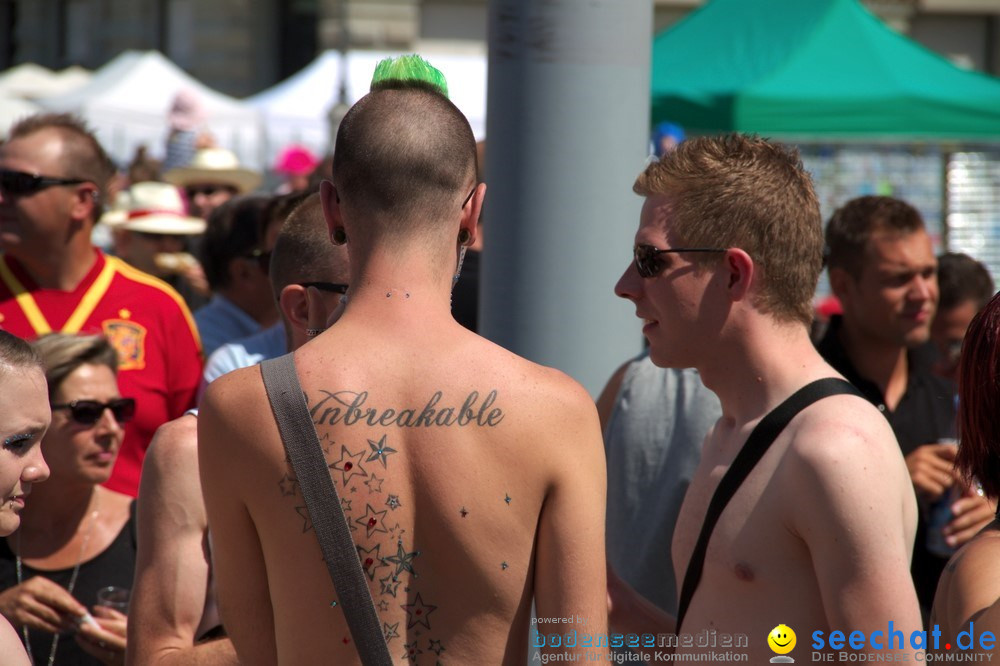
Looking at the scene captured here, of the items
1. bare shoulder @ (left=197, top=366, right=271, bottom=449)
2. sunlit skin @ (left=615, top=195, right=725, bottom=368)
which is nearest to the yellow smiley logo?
sunlit skin @ (left=615, top=195, right=725, bottom=368)

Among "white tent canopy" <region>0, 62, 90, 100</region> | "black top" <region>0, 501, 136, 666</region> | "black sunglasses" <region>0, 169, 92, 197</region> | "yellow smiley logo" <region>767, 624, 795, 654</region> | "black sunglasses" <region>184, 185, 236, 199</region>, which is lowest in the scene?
"black top" <region>0, 501, 136, 666</region>

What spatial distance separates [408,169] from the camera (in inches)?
79.0

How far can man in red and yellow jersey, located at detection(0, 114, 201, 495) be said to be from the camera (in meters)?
4.61

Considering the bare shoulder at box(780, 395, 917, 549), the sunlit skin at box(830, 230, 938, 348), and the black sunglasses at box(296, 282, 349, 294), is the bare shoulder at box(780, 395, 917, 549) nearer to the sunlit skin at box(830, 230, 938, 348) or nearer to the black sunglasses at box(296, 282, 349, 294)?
the black sunglasses at box(296, 282, 349, 294)

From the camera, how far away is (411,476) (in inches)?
75.9

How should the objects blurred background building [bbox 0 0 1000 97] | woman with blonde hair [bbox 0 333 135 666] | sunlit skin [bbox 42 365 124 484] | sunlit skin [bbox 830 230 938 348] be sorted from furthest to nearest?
blurred background building [bbox 0 0 1000 97] → sunlit skin [bbox 830 230 938 348] → sunlit skin [bbox 42 365 124 484] → woman with blonde hair [bbox 0 333 135 666]

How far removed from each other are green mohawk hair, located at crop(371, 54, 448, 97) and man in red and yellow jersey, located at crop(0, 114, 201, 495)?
269cm

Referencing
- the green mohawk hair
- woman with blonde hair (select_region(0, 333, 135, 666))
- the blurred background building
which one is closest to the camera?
the green mohawk hair

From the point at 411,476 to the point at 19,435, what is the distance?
30.3 inches

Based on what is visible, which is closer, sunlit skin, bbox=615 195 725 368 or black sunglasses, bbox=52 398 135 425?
sunlit skin, bbox=615 195 725 368

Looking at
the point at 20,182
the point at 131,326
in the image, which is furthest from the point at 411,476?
the point at 20,182

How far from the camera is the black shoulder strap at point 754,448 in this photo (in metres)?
2.33

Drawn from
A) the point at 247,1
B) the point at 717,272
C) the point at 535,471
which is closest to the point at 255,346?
the point at 717,272

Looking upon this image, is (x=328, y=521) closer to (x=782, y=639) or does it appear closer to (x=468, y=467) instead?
(x=468, y=467)
